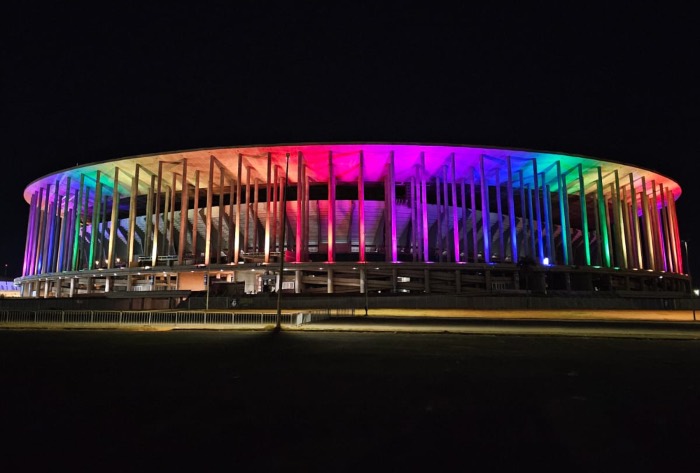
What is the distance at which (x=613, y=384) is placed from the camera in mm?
7715

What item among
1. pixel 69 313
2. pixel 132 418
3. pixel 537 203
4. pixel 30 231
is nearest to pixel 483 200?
pixel 537 203

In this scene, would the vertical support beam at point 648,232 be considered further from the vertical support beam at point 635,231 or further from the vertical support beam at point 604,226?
the vertical support beam at point 604,226

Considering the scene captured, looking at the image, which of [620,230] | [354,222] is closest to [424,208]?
[354,222]

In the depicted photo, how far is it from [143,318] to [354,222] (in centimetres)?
3636

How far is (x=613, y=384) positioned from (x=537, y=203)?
46741 mm

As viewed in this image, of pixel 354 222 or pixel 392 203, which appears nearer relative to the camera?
pixel 392 203

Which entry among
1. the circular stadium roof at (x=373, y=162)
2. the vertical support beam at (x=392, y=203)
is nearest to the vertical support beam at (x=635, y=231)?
the circular stadium roof at (x=373, y=162)

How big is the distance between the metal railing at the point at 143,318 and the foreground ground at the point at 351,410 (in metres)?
8.99

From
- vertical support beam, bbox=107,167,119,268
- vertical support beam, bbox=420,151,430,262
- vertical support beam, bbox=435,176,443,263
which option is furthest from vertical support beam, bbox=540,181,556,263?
vertical support beam, bbox=107,167,119,268

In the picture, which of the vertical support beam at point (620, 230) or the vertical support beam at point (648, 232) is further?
the vertical support beam at point (648, 232)

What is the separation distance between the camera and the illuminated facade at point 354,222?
46156mm

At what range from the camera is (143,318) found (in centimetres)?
2198

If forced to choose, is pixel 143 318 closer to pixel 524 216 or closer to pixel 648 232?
pixel 524 216

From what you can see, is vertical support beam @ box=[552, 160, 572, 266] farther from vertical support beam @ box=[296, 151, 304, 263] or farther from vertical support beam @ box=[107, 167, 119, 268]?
vertical support beam @ box=[107, 167, 119, 268]
